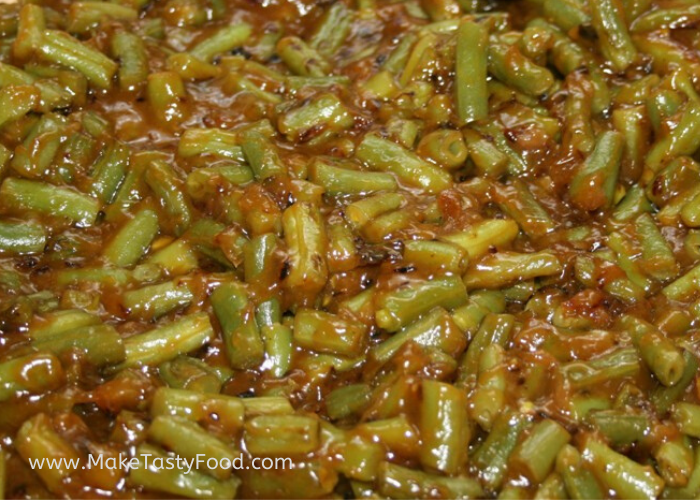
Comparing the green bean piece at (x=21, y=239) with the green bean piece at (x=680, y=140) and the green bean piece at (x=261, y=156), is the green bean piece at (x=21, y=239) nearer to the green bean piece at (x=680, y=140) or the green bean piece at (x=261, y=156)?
the green bean piece at (x=261, y=156)

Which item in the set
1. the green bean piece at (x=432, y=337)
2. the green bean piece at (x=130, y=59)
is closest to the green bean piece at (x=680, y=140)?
the green bean piece at (x=432, y=337)

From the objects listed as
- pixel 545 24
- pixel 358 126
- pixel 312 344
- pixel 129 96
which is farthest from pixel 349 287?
pixel 545 24

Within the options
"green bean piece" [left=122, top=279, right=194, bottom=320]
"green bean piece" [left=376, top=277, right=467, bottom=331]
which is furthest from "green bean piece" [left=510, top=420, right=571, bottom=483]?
"green bean piece" [left=122, top=279, right=194, bottom=320]

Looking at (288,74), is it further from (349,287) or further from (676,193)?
(676,193)

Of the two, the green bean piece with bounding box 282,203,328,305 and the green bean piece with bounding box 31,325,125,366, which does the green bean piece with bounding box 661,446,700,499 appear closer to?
the green bean piece with bounding box 282,203,328,305

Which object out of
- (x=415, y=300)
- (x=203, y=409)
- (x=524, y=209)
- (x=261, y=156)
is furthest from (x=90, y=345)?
(x=524, y=209)

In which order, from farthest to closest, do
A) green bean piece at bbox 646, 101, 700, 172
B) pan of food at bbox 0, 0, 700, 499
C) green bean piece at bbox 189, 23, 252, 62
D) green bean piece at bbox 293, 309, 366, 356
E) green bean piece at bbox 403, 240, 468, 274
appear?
green bean piece at bbox 189, 23, 252, 62
green bean piece at bbox 646, 101, 700, 172
green bean piece at bbox 403, 240, 468, 274
green bean piece at bbox 293, 309, 366, 356
pan of food at bbox 0, 0, 700, 499
